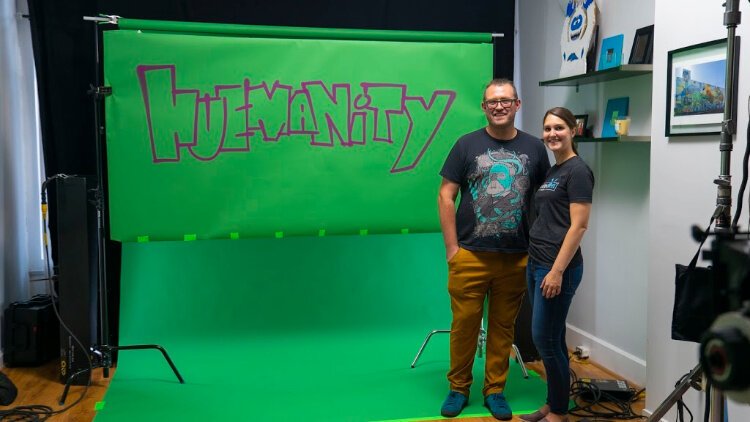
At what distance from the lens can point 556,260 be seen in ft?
7.70

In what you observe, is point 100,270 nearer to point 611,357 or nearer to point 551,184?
point 551,184

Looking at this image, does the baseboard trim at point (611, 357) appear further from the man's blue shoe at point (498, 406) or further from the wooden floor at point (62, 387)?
the man's blue shoe at point (498, 406)

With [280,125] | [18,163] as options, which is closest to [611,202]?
[280,125]

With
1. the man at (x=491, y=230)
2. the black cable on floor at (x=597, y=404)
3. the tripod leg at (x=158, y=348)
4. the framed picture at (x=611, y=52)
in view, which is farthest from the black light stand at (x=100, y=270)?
the framed picture at (x=611, y=52)

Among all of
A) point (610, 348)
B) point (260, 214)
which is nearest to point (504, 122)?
point (260, 214)

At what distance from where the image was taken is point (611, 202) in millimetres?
3350

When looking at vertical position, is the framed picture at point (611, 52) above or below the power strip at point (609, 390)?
above

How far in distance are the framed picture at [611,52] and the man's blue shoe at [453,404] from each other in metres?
1.77

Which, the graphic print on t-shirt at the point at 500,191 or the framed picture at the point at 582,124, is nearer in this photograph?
the graphic print on t-shirt at the point at 500,191

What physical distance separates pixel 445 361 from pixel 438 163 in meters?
→ 1.08

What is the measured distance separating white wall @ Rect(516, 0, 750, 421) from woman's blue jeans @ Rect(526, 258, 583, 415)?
0.39 meters

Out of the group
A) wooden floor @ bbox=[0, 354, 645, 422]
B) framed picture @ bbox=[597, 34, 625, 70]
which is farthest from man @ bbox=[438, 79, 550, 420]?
framed picture @ bbox=[597, 34, 625, 70]

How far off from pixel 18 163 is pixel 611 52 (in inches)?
131

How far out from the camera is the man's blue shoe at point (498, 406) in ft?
8.80
